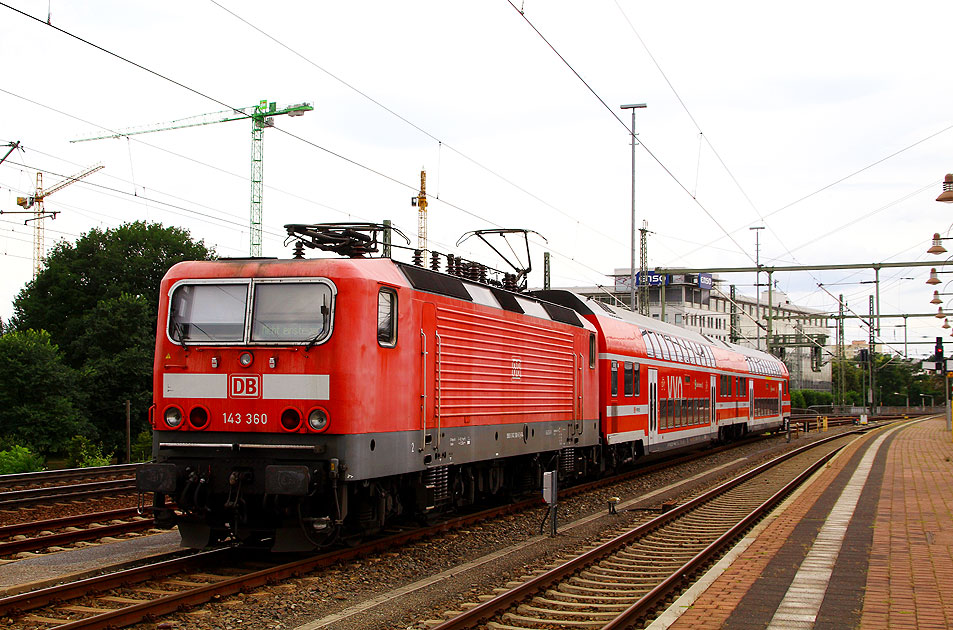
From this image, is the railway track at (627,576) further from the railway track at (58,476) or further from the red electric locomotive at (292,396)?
the railway track at (58,476)

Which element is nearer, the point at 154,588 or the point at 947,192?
the point at 154,588

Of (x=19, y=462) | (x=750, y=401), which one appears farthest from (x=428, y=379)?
(x=750, y=401)

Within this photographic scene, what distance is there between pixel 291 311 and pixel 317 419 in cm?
130

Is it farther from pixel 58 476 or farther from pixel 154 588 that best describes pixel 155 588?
pixel 58 476

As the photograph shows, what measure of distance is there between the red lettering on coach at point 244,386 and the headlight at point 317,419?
675 millimetres

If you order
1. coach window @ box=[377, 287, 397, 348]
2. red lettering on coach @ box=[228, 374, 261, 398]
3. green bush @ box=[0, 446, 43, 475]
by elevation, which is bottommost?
green bush @ box=[0, 446, 43, 475]

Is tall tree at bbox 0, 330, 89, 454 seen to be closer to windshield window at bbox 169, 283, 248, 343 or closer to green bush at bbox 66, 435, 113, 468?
green bush at bbox 66, 435, 113, 468

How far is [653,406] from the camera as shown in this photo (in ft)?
77.9

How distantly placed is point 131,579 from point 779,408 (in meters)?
41.4

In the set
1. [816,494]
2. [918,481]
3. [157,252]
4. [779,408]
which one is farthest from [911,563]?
[157,252]

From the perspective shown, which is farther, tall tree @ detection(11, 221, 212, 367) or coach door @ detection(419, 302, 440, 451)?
tall tree @ detection(11, 221, 212, 367)

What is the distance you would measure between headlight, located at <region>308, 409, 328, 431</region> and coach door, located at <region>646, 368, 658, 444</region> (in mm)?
14636

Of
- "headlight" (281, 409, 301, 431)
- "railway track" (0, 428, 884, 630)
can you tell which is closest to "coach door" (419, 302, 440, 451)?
"railway track" (0, 428, 884, 630)

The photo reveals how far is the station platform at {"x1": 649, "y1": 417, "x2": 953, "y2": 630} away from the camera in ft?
25.6
